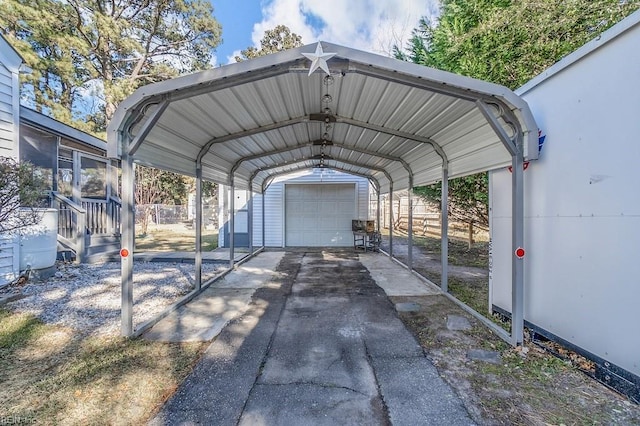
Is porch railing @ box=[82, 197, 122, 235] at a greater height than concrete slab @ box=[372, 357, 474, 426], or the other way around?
porch railing @ box=[82, 197, 122, 235]

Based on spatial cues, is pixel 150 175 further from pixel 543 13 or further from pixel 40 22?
pixel 543 13

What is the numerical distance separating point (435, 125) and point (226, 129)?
3419 millimetres

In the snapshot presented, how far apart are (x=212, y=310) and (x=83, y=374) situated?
1.85 metres

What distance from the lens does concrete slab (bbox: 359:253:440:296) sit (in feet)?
17.8

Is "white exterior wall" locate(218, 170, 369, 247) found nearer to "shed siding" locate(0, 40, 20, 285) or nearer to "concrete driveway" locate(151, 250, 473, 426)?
"shed siding" locate(0, 40, 20, 285)

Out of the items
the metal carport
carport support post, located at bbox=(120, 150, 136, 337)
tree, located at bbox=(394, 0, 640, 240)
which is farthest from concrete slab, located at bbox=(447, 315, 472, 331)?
tree, located at bbox=(394, 0, 640, 240)

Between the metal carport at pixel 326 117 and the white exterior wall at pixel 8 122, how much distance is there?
3.14 m

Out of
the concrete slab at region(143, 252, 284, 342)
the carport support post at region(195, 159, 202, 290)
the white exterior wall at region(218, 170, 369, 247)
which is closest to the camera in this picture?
the concrete slab at region(143, 252, 284, 342)

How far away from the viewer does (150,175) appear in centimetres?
1964

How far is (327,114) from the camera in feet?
17.4

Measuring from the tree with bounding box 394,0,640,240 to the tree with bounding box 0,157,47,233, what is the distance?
8.27m

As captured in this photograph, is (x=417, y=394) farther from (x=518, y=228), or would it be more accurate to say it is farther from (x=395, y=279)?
(x=395, y=279)

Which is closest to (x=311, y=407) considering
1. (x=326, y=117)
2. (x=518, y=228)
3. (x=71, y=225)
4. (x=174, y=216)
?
(x=518, y=228)

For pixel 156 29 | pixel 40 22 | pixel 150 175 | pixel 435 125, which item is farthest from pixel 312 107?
pixel 150 175
